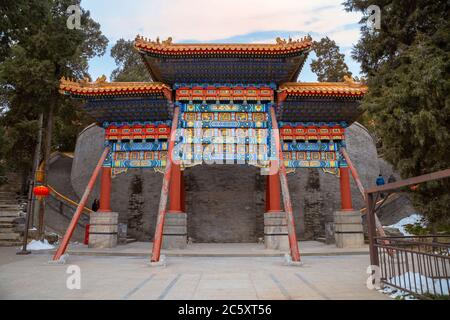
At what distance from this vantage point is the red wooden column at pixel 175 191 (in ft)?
36.2

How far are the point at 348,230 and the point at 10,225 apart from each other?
520 inches

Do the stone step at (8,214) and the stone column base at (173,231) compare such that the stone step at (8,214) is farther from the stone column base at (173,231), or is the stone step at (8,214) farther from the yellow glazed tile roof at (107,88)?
the stone column base at (173,231)

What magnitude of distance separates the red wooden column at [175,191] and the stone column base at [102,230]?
7.76 ft

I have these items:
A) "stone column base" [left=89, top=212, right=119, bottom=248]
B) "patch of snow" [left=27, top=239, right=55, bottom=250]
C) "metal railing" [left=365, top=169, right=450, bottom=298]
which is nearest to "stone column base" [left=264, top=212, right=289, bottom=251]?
"metal railing" [left=365, top=169, right=450, bottom=298]

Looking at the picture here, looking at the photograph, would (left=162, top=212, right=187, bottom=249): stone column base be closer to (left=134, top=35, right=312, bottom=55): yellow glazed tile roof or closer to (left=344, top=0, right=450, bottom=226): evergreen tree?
(left=134, top=35, right=312, bottom=55): yellow glazed tile roof

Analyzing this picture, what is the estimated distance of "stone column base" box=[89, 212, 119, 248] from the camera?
1134cm

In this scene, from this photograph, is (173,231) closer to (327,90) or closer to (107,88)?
(107,88)

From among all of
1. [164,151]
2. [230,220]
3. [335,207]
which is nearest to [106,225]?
[164,151]

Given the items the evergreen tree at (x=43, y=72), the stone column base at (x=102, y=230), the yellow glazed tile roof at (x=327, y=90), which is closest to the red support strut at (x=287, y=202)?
the yellow glazed tile roof at (x=327, y=90)

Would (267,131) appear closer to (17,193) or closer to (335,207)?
(335,207)

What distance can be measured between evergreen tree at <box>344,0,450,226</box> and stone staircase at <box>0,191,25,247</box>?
44.7ft

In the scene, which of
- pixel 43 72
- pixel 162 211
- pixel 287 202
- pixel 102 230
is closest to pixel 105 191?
pixel 102 230

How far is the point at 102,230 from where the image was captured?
450 inches
